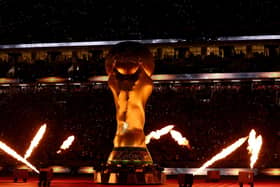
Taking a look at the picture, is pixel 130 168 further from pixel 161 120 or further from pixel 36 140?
pixel 161 120

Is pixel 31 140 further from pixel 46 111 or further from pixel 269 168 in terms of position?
pixel 269 168

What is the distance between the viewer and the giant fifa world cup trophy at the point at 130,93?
325 inches

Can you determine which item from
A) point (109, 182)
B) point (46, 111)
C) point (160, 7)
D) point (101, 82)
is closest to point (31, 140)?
point (46, 111)

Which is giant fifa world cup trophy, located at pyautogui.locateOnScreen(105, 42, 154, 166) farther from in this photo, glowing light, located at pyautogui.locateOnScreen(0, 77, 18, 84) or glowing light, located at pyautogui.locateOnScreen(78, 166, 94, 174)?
glowing light, located at pyautogui.locateOnScreen(0, 77, 18, 84)

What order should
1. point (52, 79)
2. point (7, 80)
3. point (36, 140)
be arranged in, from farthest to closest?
point (7, 80) → point (52, 79) → point (36, 140)

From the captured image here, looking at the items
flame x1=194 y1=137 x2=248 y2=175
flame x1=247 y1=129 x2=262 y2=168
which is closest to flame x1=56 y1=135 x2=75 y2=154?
flame x1=194 y1=137 x2=248 y2=175

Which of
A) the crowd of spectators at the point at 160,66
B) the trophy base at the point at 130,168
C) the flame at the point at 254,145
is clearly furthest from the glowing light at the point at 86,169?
the trophy base at the point at 130,168

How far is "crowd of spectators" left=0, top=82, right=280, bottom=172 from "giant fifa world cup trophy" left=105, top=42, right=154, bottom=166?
12.2ft

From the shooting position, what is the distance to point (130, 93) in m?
8.40

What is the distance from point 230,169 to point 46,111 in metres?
4.18

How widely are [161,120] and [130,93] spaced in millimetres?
4212

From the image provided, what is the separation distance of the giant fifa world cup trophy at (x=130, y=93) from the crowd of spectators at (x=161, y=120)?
3.72m

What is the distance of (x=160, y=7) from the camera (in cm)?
1241

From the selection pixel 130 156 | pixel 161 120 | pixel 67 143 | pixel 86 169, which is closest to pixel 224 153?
pixel 161 120
